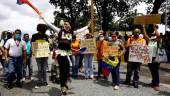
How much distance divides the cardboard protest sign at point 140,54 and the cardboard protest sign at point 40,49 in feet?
9.54

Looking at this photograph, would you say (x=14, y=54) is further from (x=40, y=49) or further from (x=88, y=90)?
(x=88, y=90)

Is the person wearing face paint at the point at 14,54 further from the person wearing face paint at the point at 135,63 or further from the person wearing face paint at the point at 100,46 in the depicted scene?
the person wearing face paint at the point at 135,63

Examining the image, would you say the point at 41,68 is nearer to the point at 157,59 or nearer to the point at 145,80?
the point at 157,59

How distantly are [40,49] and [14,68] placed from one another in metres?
1.23

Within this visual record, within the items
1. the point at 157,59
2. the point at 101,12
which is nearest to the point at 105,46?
the point at 157,59

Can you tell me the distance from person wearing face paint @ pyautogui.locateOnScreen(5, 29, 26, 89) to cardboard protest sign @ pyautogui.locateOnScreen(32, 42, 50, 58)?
568 millimetres

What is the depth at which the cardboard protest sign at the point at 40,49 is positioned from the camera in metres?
13.6

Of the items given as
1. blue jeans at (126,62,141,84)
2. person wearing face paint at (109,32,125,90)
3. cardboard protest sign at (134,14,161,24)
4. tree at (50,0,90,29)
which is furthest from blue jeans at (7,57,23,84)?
tree at (50,0,90,29)

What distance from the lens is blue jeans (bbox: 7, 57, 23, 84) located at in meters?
14.0

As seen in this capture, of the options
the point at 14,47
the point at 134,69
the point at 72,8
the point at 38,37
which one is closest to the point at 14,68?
the point at 14,47

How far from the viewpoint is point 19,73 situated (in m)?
14.3

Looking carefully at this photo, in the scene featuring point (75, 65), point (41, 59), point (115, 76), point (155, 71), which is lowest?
point (115, 76)

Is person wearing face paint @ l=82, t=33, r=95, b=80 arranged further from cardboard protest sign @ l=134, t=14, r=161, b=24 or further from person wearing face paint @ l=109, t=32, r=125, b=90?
cardboard protest sign @ l=134, t=14, r=161, b=24

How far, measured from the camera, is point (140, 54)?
14.4 meters
